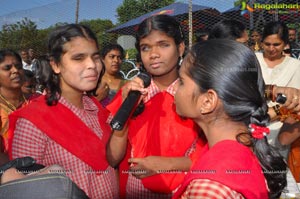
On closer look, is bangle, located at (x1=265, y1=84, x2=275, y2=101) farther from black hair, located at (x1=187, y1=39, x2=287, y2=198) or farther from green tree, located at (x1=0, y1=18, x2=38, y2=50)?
green tree, located at (x1=0, y1=18, x2=38, y2=50)

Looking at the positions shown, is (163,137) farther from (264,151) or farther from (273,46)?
(273,46)

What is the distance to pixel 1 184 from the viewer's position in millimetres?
788

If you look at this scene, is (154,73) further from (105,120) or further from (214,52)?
(214,52)

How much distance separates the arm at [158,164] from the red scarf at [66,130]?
18 cm

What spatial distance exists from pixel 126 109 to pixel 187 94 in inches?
13.1

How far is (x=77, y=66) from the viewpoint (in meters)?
1.69

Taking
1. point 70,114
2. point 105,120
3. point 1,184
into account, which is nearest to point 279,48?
point 105,120

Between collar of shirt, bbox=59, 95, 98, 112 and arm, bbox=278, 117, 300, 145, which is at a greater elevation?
collar of shirt, bbox=59, 95, 98, 112

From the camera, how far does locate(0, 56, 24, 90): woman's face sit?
3.11m

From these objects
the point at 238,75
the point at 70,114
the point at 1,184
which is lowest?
the point at 70,114

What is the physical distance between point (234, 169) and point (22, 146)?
3.09 feet

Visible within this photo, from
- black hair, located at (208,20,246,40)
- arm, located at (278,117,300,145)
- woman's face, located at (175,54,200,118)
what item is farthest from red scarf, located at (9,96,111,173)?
black hair, located at (208,20,246,40)

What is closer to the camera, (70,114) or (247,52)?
(247,52)

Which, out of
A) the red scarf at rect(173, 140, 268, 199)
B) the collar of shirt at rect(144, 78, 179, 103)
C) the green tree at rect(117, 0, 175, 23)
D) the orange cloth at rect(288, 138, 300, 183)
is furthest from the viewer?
the green tree at rect(117, 0, 175, 23)
